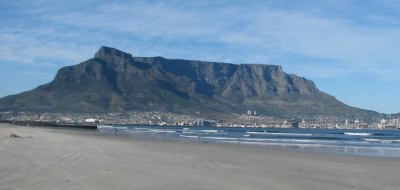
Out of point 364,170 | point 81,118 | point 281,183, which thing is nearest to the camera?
point 281,183

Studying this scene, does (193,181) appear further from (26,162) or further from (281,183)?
(26,162)

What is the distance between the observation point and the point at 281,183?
13.5 m

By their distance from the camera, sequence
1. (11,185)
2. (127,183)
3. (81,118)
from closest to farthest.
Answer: (11,185) → (127,183) → (81,118)

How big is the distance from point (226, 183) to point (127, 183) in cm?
214

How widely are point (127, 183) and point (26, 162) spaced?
497 cm

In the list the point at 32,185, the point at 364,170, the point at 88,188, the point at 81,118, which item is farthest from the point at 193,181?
the point at 81,118

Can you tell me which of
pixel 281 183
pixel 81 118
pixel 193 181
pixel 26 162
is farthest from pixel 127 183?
pixel 81 118

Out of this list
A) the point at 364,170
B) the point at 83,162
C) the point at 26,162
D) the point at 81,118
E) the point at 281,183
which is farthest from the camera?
the point at 81,118

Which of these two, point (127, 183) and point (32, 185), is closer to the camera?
point (32, 185)

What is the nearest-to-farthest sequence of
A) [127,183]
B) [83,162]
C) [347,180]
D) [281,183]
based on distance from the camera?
[127,183]
[281,183]
[347,180]
[83,162]

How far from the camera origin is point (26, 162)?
16.1m

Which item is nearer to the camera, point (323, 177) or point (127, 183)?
point (127, 183)

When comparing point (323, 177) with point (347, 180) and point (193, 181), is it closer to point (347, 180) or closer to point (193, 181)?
point (347, 180)

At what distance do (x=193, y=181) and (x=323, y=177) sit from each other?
4209 millimetres
